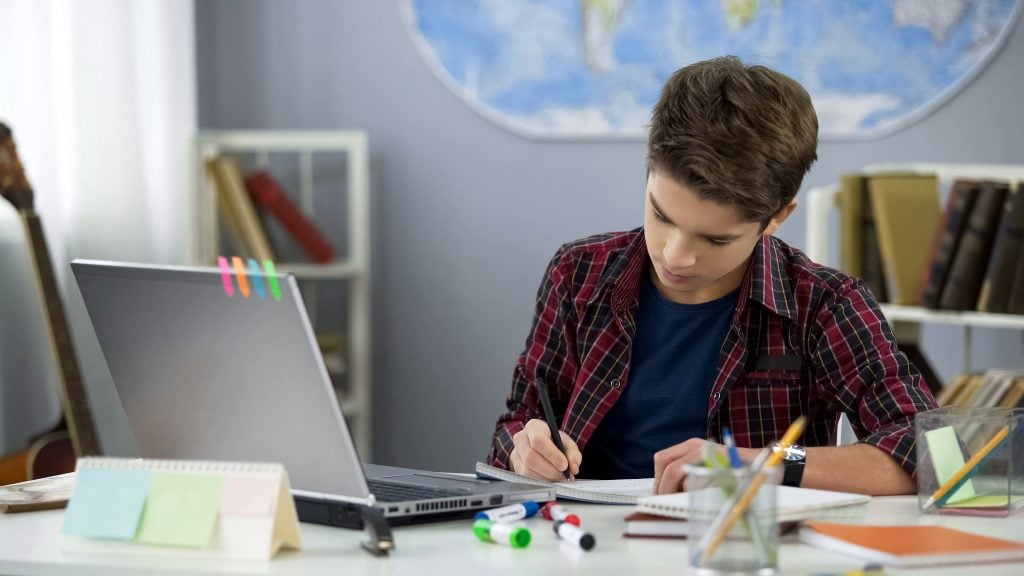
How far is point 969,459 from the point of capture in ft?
4.21

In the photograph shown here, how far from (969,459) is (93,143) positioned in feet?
7.10

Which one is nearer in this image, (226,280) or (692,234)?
(226,280)

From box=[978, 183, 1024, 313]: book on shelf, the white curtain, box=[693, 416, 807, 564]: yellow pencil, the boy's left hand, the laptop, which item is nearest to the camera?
box=[693, 416, 807, 564]: yellow pencil

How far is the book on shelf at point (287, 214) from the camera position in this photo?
10.3 feet

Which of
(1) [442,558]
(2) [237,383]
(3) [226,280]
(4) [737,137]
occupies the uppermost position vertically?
(4) [737,137]

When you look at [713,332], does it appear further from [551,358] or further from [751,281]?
[551,358]

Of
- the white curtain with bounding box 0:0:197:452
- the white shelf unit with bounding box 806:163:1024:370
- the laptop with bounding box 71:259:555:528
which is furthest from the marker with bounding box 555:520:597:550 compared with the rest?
the white curtain with bounding box 0:0:197:452

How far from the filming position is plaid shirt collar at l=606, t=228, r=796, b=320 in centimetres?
156

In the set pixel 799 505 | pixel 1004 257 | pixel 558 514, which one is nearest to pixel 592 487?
pixel 558 514

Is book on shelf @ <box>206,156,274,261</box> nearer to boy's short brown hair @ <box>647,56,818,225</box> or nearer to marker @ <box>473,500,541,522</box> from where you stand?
boy's short brown hair @ <box>647,56,818,225</box>

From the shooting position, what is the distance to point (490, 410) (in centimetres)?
326

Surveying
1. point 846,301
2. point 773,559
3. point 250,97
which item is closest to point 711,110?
point 846,301

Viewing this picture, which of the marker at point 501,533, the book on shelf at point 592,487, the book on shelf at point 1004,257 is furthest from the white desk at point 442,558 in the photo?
the book on shelf at point 1004,257

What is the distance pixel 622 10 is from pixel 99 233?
1334mm
